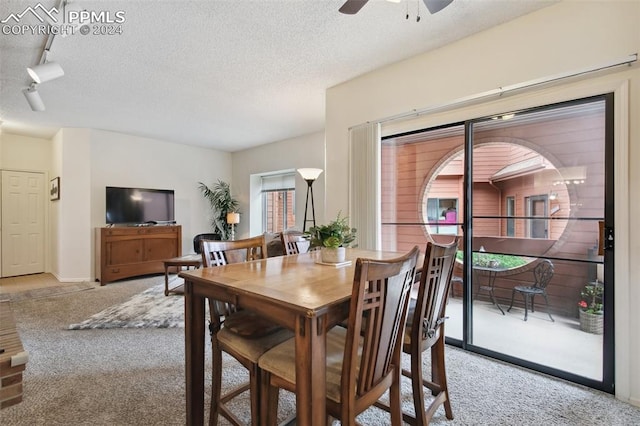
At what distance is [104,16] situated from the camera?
7.23ft

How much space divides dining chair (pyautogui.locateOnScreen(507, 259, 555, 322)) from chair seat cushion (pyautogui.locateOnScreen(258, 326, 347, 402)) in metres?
1.88

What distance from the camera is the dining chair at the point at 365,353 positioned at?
103 cm

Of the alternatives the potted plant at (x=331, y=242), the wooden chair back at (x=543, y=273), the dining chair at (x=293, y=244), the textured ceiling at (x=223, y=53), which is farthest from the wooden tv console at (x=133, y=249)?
the wooden chair back at (x=543, y=273)

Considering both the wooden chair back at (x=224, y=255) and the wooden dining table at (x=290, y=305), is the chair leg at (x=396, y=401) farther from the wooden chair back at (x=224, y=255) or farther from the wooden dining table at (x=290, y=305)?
the wooden chair back at (x=224, y=255)

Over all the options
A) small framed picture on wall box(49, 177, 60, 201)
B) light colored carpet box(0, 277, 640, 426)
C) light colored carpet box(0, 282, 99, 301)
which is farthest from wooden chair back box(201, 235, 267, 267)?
small framed picture on wall box(49, 177, 60, 201)

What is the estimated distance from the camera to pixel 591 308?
213 centimetres

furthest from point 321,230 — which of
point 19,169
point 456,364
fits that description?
point 19,169

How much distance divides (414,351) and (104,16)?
9.93 ft

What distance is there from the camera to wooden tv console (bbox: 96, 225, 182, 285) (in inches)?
190

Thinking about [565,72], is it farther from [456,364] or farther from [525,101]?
[456,364]

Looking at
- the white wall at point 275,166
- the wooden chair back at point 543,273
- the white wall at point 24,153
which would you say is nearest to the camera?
the wooden chair back at point 543,273

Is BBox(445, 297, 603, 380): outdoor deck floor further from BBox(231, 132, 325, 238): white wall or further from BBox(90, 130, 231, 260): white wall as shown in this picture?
BBox(90, 130, 231, 260): white wall

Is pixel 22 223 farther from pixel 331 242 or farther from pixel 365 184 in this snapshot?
pixel 331 242

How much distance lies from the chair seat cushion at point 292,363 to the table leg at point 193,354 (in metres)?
0.41
